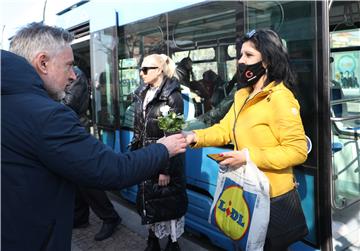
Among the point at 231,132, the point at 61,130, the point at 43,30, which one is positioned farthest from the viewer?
the point at 231,132

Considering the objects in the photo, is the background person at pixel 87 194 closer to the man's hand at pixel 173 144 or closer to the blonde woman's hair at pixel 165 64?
the blonde woman's hair at pixel 165 64

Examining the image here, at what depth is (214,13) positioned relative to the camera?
136 inches

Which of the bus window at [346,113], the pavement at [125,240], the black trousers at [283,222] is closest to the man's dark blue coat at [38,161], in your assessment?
the black trousers at [283,222]

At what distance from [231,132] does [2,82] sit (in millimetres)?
1404

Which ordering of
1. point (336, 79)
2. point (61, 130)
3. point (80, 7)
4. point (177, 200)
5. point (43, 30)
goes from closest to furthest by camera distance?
1. point (61, 130)
2. point (43, 30)
3. point (177, 200)
4. point (336, 79)
5. point (80, 7)

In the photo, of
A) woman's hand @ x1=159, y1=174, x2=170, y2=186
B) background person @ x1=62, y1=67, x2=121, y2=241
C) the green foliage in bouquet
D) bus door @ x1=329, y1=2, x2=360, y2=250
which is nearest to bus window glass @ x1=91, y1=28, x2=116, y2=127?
background person @ x1=62, y1=67, x2=121, y2=241

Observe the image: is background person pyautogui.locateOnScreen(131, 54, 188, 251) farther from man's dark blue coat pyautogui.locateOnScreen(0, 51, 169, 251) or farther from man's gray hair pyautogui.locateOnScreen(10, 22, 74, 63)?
man's dark blue coat pyautogui.locateOnScreen(0, 51, 169, 251)

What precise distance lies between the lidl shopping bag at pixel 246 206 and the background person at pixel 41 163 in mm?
706

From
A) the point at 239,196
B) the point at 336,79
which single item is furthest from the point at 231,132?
the point at 336,79

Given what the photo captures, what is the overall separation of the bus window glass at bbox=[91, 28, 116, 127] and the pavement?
5.11 ft

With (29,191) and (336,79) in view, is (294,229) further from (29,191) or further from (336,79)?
(336,79)

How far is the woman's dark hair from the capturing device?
86.0 inches

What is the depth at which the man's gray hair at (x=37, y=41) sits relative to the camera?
1.67 metres

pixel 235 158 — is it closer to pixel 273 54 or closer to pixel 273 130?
pixel 273 130
